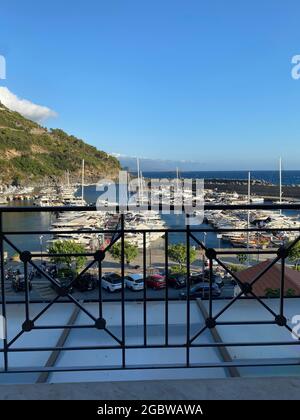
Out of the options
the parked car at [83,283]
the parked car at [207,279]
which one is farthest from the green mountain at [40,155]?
the parked car at [83,283]

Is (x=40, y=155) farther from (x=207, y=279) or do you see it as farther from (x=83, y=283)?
(x=207, y=279)

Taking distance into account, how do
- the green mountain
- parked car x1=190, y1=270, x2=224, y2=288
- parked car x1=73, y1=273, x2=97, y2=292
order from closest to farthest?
parked car x1=73, y1=273, x2=97, y2=292 < parked car x1=190, y1=270, x2=224, y2=288 < the green mountain

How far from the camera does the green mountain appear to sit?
81188 mm

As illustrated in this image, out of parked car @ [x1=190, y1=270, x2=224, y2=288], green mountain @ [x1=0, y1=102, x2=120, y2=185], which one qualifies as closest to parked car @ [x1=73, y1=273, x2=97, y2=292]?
parked car @ [x1=190, y1=270, x2=224, y2=288]

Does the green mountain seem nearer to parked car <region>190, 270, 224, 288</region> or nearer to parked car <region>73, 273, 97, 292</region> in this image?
parked car <region>190, 270, 224, 288</region>

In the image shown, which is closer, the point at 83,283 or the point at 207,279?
the point at 207,279

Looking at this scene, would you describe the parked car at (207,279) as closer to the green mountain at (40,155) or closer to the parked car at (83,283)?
the parked car at (83,283)

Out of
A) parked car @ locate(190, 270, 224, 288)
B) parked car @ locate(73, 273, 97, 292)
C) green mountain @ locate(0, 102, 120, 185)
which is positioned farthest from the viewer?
green mountain @ locate(0, 102, 120, 185)

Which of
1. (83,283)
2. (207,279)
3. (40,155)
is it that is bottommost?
(83,283)

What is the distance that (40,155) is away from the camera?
90625 millimetres

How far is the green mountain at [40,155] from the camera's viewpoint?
8119 centimetres

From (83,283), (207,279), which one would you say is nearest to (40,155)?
(83,283)

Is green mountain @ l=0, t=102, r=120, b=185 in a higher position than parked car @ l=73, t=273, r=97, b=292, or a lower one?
higher
